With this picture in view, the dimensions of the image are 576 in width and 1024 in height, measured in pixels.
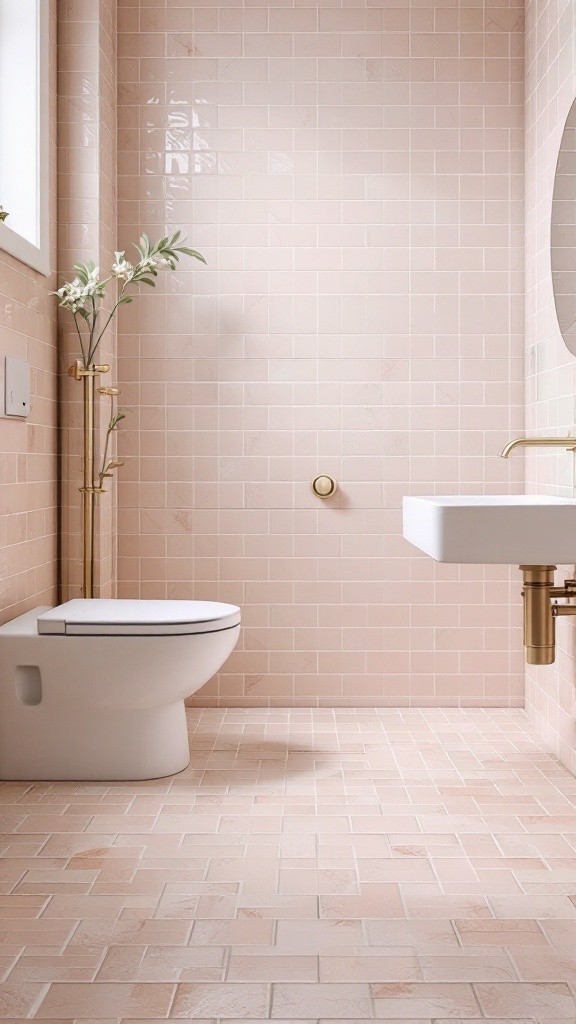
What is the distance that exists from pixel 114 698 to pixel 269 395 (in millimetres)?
1248

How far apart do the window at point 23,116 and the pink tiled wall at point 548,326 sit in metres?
1.54

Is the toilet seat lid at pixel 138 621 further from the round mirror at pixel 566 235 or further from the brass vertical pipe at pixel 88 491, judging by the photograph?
the round mirror at pixel 566 235

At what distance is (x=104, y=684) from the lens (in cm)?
241

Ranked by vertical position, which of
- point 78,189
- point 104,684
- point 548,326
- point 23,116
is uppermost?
point 23,116

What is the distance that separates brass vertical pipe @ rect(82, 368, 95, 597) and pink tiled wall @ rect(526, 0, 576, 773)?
4.65 feet

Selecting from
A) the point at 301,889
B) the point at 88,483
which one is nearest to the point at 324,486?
the point at 88,483

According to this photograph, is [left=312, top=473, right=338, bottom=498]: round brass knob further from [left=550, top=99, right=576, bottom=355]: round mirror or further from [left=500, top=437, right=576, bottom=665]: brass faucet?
[left=500, top=437, right=576, bottom=665]: brass faucet

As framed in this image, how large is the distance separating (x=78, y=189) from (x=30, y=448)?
2.87 ft

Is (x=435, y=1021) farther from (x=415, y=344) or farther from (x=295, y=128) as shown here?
(x=295, y=128)

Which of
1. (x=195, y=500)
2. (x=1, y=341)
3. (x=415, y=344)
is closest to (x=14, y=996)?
(x=1, y=341)

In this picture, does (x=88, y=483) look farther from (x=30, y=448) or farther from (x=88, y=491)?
(x=30, y=448)

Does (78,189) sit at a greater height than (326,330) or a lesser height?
greater

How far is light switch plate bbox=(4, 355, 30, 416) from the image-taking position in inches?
98.4

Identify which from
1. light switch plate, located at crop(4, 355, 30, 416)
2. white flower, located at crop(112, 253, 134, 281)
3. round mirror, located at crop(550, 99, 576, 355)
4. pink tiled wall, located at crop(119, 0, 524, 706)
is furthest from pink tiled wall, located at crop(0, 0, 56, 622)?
round mirror, located at crop(550, 99, 576, 355)
